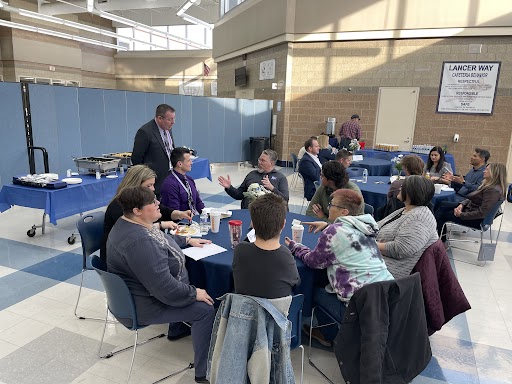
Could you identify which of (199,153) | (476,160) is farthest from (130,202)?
(199,153)

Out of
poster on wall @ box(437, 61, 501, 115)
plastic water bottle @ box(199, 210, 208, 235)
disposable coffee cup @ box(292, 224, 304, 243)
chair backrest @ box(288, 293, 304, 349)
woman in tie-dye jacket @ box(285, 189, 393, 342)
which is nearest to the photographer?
chair backrest @ box(288, 293, 304, 349)

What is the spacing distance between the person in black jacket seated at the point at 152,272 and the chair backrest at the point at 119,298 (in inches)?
1.9

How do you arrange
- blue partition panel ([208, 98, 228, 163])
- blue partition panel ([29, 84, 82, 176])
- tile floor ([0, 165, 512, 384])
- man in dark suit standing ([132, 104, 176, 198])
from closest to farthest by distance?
tile floor ([0, 165, 512, 384]), man in dark suit standing ([132, 104, 176, 198]), blue partition panel ([29, 84, 82, 176]), blue partition panel ([208, 98, 228, 163])

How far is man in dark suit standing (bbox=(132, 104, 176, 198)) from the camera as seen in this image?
3938 mm

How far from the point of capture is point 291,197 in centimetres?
717

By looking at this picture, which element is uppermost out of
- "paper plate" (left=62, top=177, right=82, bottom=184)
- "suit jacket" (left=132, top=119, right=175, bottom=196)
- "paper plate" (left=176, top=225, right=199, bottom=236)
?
"suit jacket" (left=132, top=119, right=175, bottom=196)

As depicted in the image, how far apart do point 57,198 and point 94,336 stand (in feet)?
6.30

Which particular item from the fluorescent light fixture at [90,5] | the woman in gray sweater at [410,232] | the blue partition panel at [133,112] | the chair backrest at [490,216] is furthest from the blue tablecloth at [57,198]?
the fluorescent light fixture at [90,5]

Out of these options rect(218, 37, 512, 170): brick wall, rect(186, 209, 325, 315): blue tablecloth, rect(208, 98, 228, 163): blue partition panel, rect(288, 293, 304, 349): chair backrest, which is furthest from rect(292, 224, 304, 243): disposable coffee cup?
rect(218, 37, 512, 170): brick wall

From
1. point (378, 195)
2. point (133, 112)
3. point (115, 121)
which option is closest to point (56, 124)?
point (115, 121)

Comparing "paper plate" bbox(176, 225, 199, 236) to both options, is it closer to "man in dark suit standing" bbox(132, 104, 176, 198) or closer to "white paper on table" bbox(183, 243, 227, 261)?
"white paper on table" bbox(183, 243, 227, 261)

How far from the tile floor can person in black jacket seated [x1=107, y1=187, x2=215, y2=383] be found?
17.5 inches

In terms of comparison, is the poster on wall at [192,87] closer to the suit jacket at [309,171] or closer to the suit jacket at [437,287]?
the suit jacket at [309,171]

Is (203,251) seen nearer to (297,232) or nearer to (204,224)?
(204,224)
